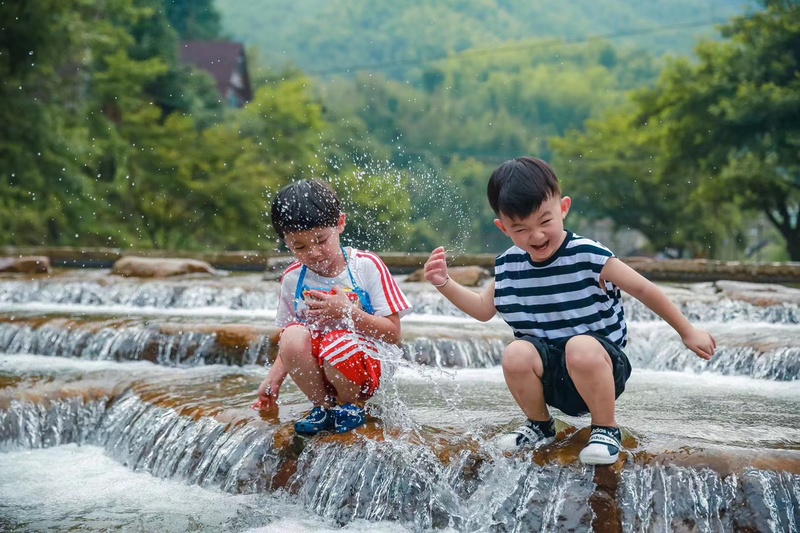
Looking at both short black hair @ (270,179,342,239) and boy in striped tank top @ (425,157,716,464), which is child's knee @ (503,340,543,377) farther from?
short black hair @ (270,179,342,239)

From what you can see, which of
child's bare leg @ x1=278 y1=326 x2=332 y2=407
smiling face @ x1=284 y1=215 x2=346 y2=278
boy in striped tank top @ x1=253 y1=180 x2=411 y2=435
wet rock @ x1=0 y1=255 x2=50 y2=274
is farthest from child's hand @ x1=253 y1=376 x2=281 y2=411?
wet rock @ x1=0 y1=255 x2=50 y2=274

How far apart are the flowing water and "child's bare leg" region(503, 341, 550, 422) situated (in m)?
0.18

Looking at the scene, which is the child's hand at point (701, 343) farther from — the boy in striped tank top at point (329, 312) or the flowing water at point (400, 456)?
the boy in striped tank top at point (329, 312)

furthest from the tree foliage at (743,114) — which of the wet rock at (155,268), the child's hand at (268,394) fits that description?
the child's hand at (268,394)

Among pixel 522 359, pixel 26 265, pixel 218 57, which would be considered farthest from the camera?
pixel 218 57

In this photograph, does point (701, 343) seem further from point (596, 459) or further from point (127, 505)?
point (127, 505)

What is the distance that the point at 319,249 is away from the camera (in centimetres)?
352

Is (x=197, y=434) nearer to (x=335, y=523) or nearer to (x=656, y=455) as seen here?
(x=335, y=523)

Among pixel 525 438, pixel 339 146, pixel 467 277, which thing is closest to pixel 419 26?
pixel 339 146

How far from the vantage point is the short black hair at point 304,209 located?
3.44 meters

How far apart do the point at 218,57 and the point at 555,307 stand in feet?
146

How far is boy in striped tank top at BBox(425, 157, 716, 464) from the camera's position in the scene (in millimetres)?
3141

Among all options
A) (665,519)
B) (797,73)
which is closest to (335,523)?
(665,519)

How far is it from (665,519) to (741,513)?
0.25 m
